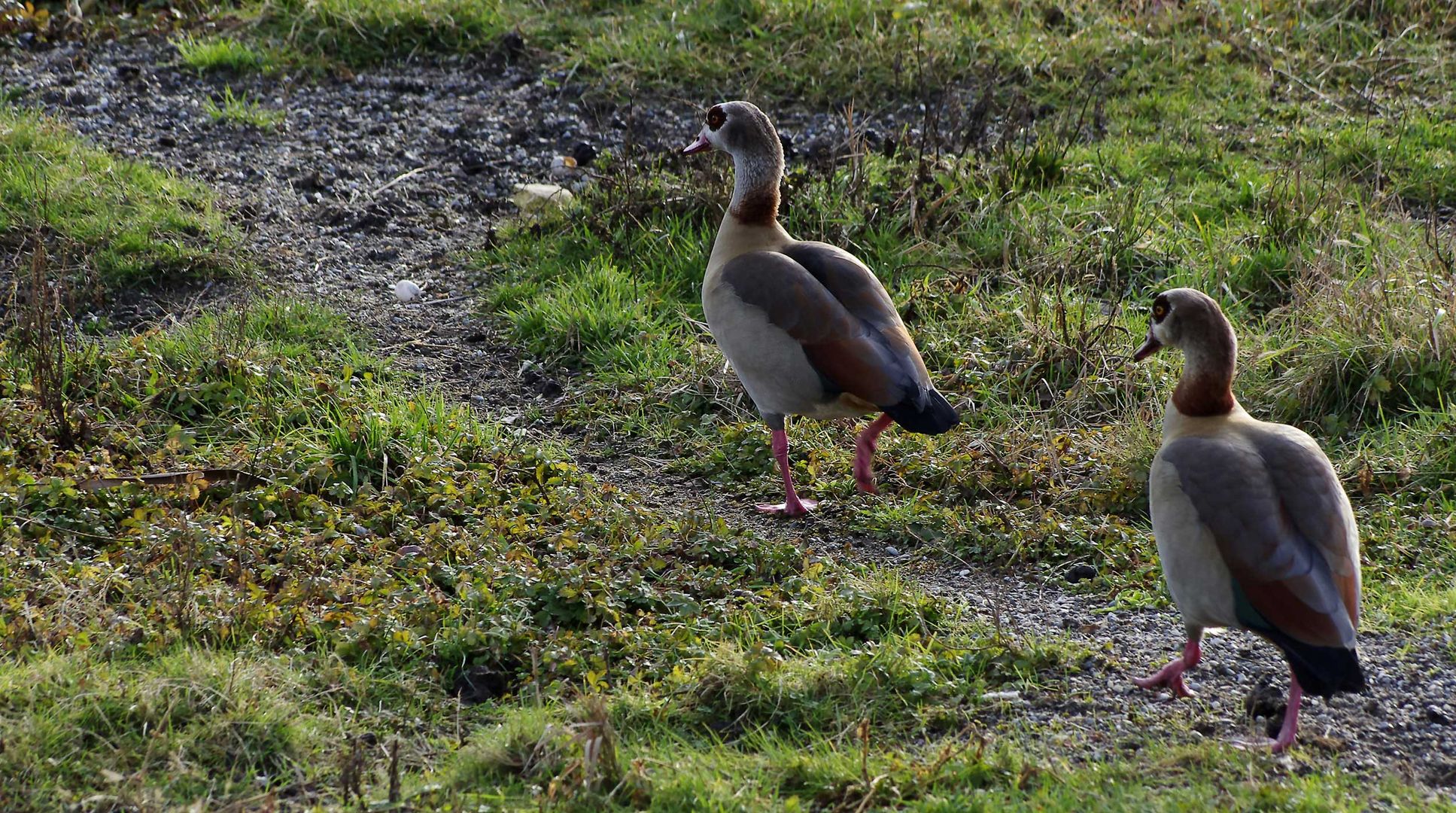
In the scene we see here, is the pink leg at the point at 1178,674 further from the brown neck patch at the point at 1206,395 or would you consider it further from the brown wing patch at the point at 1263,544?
the brown neck patch at the point at 1206,395

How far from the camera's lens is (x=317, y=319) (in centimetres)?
685

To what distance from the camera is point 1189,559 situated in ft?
13.1

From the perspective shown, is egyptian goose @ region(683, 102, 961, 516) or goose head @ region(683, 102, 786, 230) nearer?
egyptian goose @ region(683, 102, 961, 516)

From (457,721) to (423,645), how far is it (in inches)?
16.2

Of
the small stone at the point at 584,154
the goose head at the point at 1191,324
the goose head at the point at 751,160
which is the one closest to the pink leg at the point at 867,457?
the goose head at the point at 751,160

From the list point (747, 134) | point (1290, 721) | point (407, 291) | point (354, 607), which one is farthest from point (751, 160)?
point (1290, 721)

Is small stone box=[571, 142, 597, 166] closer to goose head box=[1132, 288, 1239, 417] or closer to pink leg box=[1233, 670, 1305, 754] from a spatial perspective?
goose head box=[1132, 288, 1239, 417]

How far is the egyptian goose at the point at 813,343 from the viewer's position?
17.5 feet

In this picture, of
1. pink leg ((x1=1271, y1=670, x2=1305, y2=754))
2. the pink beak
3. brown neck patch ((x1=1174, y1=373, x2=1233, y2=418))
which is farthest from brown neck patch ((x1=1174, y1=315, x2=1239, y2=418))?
the pink beak

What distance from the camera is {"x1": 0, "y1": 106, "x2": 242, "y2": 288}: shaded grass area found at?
7.18 meters

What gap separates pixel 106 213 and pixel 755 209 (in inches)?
147

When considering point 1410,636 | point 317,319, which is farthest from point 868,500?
point 317,319

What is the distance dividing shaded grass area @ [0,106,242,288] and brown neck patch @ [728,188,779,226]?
9.14 feet

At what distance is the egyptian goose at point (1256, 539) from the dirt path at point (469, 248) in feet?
0.76
